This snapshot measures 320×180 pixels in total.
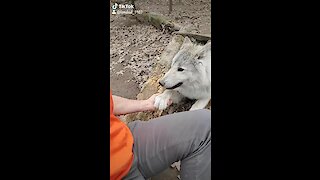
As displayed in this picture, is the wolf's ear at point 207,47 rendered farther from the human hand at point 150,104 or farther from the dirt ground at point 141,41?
the human hand at point 150,104

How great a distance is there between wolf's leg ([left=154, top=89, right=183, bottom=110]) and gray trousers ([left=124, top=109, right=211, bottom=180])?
0.11 metres

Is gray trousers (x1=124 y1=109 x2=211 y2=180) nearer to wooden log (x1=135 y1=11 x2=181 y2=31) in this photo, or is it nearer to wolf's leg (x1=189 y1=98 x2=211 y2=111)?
wolf's leg (x1=189 y1=98 x2=211 y2=111)

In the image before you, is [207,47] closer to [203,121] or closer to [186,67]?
[186,67]

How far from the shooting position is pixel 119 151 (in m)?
→ 1.04

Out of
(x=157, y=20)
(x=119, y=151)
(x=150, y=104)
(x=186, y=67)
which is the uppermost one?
(x=157, y=20)

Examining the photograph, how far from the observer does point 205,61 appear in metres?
1.20

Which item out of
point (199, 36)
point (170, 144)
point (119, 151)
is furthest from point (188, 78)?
point (119, 151)

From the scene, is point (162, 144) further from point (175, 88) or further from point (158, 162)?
point (175, 88)

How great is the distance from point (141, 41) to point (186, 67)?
171mm

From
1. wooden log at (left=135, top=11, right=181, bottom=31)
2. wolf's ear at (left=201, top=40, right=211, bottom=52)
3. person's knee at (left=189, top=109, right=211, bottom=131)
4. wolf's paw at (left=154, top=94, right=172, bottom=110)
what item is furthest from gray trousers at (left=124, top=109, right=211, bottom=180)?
wooden log at (left=135, top=11, right=181, bottom=31)
